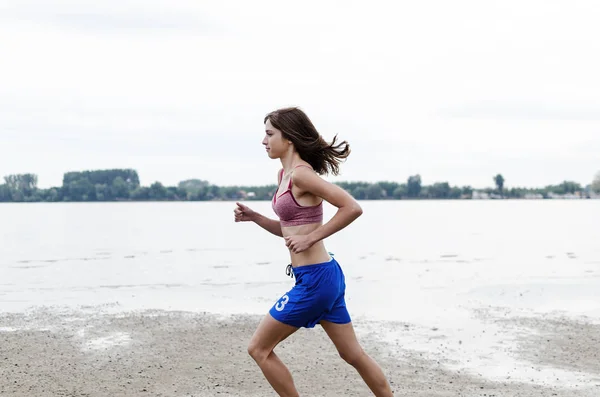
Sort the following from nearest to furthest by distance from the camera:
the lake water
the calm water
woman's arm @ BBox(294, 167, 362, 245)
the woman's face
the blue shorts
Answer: woman's arm @ BBox(294, 167, 362, 245), the blue shorts, the woman's face, the lake water, the calm water

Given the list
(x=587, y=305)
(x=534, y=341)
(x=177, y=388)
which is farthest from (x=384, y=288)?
(x=177, y=388)

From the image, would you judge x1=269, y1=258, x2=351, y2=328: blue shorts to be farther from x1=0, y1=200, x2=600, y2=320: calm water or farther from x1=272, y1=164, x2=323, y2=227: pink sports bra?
x1=0, y1=200, x2=600, y2=320: calm water

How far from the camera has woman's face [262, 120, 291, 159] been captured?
5.46m

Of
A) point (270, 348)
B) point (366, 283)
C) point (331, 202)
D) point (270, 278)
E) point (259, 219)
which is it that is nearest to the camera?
point (331, 202)

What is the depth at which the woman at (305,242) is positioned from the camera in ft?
17.2

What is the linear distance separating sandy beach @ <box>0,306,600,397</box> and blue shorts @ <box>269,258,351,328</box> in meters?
2.28

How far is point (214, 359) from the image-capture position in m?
8.95

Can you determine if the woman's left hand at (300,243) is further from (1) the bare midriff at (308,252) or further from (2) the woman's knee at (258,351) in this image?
(2) the woman's knee at (258,351)

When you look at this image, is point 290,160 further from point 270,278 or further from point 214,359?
point 270,278

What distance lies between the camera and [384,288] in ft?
59.1

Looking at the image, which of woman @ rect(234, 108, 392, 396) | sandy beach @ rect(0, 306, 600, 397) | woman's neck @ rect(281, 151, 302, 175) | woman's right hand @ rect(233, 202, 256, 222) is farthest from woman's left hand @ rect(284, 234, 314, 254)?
sandy beach @ rect(0, 306, 600, 397)

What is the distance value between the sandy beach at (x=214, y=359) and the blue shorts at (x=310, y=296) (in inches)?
89.9

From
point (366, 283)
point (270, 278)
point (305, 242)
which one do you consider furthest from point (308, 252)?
point (270, 278)

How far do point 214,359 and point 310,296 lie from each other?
3978 millimetres
